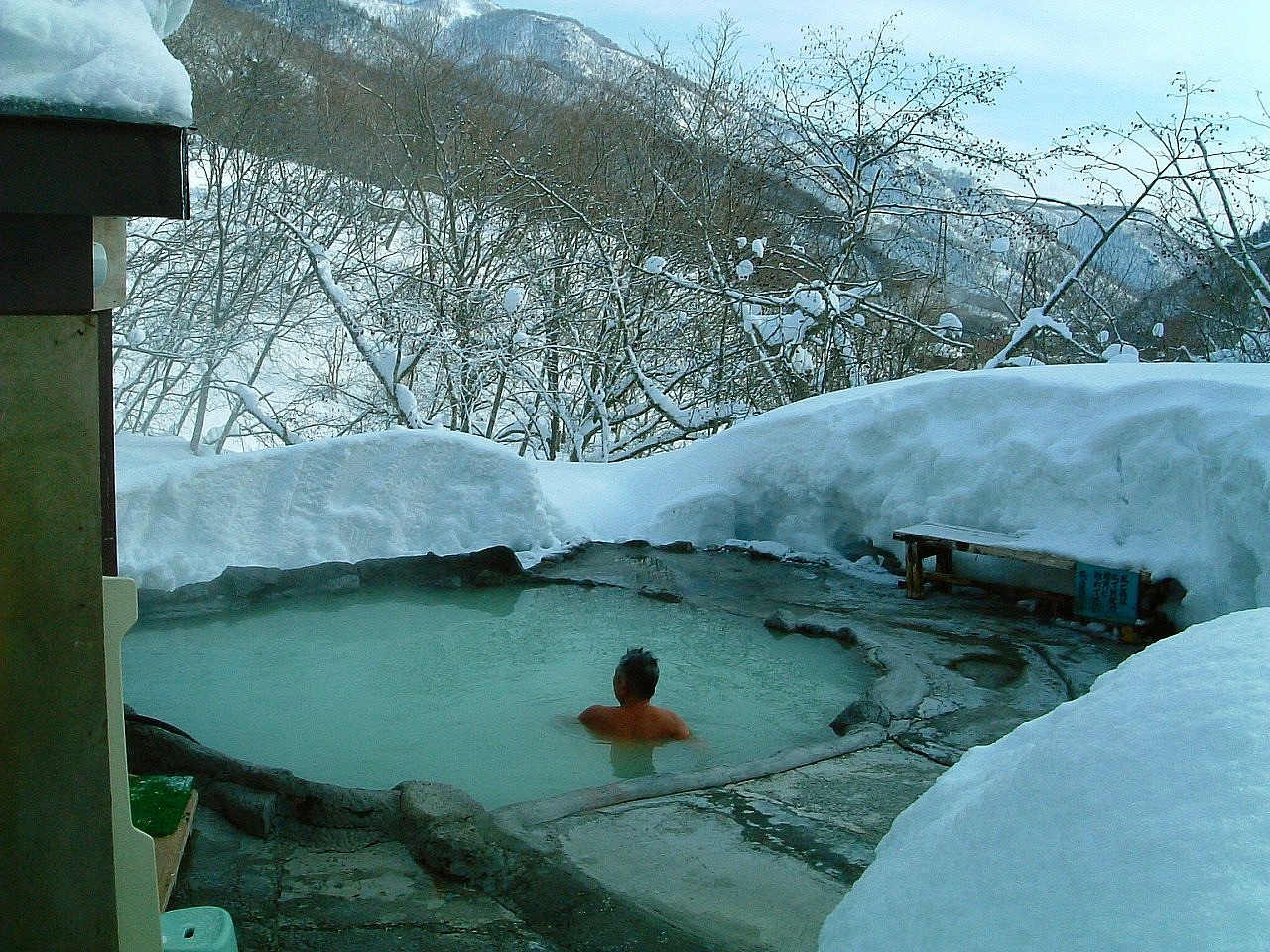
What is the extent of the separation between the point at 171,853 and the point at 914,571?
4839 millimetres

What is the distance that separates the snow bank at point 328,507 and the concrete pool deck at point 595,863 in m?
3.12

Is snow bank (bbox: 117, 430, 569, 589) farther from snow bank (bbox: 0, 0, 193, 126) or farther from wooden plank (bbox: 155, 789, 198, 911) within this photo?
snow bank (bbox: 0, 0, 193, 126)

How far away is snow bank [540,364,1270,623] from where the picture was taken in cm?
572

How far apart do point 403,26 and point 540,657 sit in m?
15.6

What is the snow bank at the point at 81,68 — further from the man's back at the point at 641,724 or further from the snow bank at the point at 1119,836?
the man's back at the point at 641,724

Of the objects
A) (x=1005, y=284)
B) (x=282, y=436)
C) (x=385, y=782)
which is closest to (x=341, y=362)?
(x=282, y=436)

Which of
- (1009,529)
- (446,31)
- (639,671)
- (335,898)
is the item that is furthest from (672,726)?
(446,31)

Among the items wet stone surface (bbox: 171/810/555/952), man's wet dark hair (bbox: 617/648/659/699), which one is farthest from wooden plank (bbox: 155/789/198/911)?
man's wet dark hair (bbox: 617/648/659/699)

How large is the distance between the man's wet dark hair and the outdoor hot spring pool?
27 cm

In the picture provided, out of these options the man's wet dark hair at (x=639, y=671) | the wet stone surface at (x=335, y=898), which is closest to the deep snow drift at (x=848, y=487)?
the man's wet dark hair at (x=639, y=671)

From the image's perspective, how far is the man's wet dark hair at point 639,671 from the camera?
15.5 feet

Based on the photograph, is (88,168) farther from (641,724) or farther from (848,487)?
(848,487)

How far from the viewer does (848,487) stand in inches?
301

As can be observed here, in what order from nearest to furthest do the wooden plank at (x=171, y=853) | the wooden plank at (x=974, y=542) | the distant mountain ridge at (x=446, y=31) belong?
the wooden plank at (x=171, y=853), the wooden plank at (x=974, y=542), the distant mountain ridge at (x=446, y=31)
